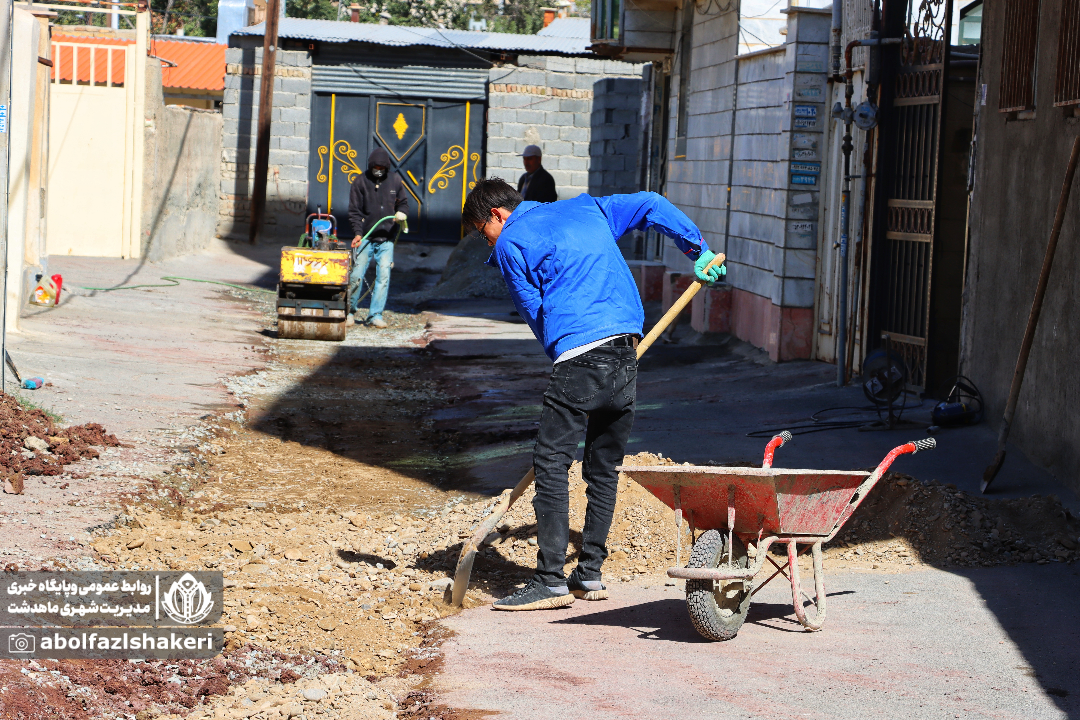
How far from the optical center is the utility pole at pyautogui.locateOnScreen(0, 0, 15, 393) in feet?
25.5

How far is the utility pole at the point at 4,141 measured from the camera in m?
7.78

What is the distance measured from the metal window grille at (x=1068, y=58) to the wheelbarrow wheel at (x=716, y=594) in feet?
11.8

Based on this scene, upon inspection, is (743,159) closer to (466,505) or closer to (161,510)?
(466,505)

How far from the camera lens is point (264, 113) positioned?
69.6ft

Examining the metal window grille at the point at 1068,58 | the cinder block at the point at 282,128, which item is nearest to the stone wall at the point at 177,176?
the cinder block at the point at 282,128

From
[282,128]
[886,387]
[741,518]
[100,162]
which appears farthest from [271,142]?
[741,518]

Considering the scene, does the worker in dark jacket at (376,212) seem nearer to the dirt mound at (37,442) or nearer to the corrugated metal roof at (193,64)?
the dirt mound at (37,442)

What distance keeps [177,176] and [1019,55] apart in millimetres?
14765

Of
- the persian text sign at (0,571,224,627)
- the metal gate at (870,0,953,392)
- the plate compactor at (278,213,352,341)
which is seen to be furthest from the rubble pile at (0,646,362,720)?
the plate compactor at (278,213,352,341)

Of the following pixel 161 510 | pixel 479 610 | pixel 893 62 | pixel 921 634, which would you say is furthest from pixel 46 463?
pixel 893 62

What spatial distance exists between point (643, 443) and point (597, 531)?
3.01 meters

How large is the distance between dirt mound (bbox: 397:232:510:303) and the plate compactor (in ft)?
16.1

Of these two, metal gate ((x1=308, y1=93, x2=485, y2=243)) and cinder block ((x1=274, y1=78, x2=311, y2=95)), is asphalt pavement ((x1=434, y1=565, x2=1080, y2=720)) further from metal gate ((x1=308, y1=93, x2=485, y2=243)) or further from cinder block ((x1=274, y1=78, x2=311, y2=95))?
cinder block ((x1=274, y1=78, x2=311, y2=95))

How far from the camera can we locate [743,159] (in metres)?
12.8
